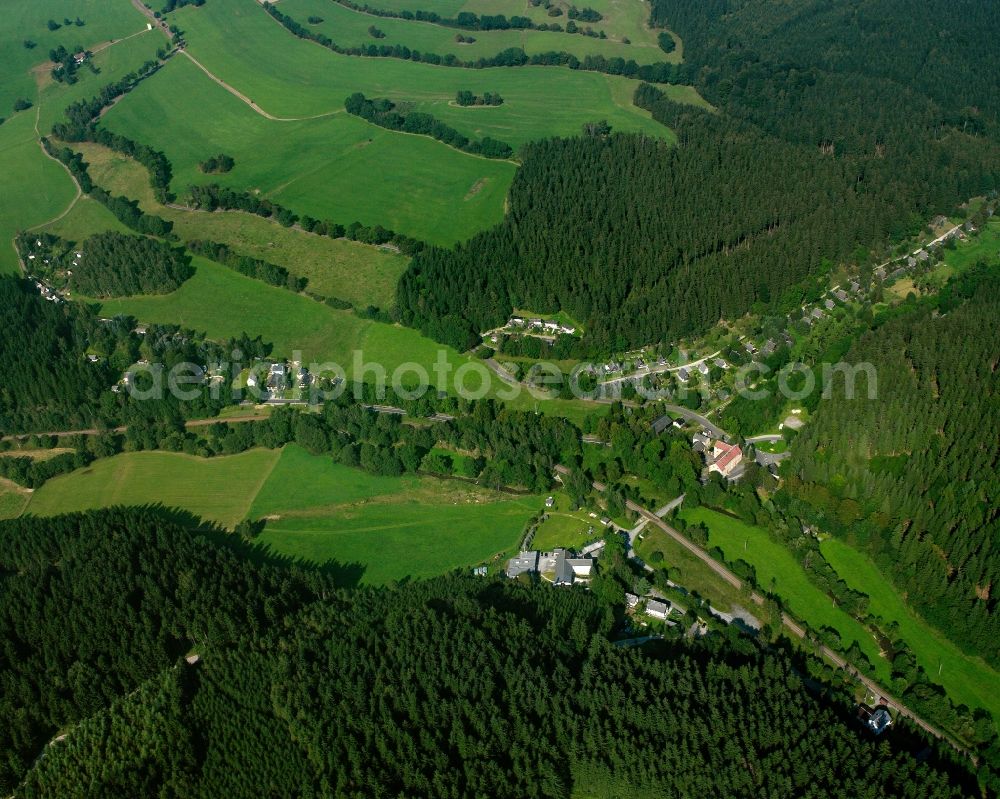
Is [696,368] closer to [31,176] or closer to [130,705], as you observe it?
[130,705]

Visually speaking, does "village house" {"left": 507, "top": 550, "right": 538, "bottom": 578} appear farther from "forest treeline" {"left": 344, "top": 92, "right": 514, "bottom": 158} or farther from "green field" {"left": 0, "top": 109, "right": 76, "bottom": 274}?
"green field" {"left": 0, "top": 109, "right": 76, "bottom": 274}

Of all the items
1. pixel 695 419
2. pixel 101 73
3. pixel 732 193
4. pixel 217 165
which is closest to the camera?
pixel 695 419

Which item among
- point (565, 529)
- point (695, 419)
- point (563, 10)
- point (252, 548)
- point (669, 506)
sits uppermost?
point (563, 10)

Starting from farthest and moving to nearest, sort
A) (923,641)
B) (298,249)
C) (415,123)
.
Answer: (415,123) < (298,249) < (923,641)

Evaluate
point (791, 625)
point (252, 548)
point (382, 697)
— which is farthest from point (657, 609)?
point (252, 548)

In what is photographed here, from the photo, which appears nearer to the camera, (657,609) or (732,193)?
(657,609)

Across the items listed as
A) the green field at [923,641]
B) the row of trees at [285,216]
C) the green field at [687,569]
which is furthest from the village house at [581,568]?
the row of trees at [285,216]

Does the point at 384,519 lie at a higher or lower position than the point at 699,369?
lower

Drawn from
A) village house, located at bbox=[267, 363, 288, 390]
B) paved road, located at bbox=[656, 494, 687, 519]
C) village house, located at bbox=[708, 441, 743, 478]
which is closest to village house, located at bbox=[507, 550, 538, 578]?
paved road, located at bbox=[656, 494, 687, 519]

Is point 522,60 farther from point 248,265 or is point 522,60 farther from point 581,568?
point 581,568
